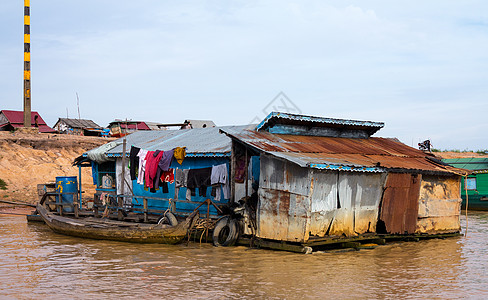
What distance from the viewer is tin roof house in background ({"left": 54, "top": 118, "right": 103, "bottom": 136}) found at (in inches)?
2041

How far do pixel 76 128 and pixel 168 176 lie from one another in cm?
3750

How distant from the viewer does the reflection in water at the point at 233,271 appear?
10039 millimetres

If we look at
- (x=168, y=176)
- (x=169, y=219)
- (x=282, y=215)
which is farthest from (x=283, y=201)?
(x=168, y=176)

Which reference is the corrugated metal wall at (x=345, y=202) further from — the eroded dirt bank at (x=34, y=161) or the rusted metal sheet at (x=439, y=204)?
the eroded dirt bank at (x=34, y=161)

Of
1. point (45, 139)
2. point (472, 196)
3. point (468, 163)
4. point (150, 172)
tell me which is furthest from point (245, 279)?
point (45, 139)

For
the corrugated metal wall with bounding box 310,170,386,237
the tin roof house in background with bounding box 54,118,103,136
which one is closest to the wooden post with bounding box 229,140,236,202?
the corrugated metal wall with bounding box 310,170,386,237

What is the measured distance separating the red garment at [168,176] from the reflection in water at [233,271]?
312cm

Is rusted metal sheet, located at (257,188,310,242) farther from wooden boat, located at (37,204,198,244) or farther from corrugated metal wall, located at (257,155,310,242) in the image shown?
wooden boat, located at (37,204,198,244)

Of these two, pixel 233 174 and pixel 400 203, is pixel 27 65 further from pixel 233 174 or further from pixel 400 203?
pixel 400 203

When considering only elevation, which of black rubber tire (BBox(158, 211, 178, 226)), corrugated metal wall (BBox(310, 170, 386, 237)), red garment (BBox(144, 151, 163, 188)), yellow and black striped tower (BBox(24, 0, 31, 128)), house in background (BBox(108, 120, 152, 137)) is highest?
yellow and black striped tower (BBox(24, 0, 31, 128))

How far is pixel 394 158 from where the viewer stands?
17.1 metres

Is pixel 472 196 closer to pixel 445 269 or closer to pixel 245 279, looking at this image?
pixel 445 269

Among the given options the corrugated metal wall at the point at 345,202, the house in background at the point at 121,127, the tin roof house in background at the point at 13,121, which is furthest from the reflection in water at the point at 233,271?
the tin roof house in background at the point at 13,121

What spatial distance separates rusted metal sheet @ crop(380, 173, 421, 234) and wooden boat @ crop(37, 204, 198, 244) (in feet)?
18.6
